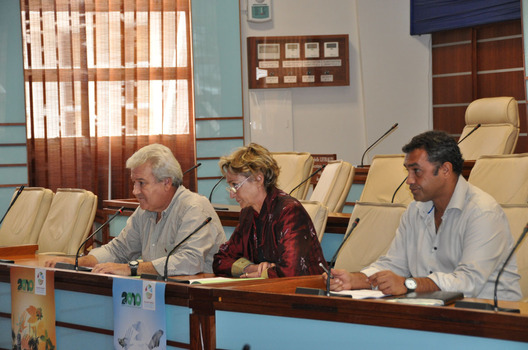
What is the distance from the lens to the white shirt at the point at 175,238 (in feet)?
10.0

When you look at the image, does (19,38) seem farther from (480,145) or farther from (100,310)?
(100,310)

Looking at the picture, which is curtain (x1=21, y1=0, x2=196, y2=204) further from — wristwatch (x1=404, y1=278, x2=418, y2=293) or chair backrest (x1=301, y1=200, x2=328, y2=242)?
wristwatch (x1=404, y1=278, x2=418, y2=293)

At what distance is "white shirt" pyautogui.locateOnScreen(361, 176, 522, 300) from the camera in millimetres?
2359

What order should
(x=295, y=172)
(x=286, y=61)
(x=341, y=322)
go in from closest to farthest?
1. (x=341, y=322)
2. (x=295, y=172)
3. (x=286, y=61)

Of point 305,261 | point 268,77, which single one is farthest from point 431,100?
point 305,261

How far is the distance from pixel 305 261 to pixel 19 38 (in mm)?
5662

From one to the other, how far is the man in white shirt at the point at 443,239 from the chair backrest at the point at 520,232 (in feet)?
1.05

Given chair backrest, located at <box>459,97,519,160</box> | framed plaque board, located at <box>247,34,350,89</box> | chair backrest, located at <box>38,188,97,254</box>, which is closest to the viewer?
chair backrest, located at <box>38,188,97,254</box>

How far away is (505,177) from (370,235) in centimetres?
92

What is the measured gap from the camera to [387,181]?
4930 mm

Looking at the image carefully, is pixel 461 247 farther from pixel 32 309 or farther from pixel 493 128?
pixel 493 128

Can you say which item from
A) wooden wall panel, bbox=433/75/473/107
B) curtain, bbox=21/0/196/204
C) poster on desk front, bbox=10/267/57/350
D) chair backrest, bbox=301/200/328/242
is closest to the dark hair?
chair backrest, bbox=301/200/328/242

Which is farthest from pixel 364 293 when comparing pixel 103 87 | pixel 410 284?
pixel 103 87

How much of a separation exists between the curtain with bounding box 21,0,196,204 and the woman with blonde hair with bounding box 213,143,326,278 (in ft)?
15.4
